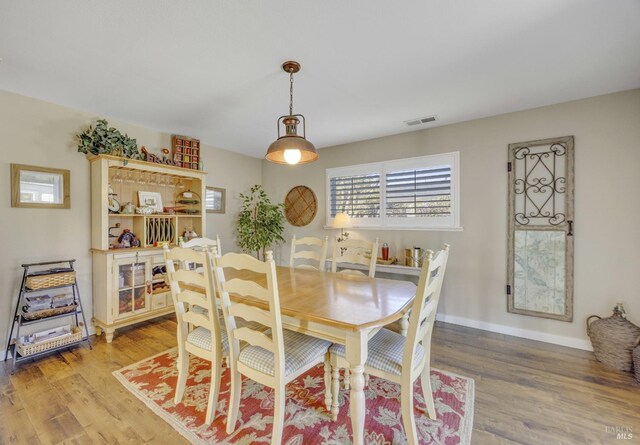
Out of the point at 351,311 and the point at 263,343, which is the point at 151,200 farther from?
the point at 351,311

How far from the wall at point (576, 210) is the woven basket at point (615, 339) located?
18cm

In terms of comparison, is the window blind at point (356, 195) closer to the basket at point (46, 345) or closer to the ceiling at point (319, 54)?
the ceiling at point (319, 54)

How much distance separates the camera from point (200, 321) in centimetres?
172

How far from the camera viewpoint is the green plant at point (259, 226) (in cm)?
429

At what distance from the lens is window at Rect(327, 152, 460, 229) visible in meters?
3.32

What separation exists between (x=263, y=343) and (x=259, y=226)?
3001mm

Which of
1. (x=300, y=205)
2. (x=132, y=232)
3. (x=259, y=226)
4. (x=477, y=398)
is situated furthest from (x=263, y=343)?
(x=300, y=205)

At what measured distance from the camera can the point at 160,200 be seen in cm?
349

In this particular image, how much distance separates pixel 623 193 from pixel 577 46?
1522 mm

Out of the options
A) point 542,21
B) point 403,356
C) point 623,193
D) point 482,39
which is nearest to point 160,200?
point 403,356

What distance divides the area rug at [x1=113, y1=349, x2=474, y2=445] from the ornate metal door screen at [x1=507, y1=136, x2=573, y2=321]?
4.57 ft

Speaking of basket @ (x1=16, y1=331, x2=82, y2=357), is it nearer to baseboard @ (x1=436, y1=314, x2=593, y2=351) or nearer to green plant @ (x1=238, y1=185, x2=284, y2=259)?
green plant @ (x1=238, y1=185, x2=284, y2=259)

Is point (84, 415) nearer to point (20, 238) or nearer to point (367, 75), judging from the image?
point (20, 238)

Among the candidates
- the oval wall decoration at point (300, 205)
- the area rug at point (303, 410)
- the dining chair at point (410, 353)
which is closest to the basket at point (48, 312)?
the area rug at point (303, 410)
